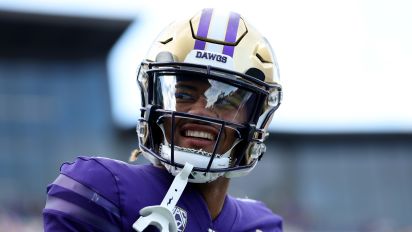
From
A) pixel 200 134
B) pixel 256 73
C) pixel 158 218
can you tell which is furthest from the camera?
pixel 256 73

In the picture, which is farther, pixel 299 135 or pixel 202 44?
pixel 299 135

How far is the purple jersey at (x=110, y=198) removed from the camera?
6.47ft

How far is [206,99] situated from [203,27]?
24 cm

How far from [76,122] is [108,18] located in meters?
3.66

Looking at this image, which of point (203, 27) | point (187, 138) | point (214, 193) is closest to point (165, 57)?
point (203, 27)

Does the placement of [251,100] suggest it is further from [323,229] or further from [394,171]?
[394,171]

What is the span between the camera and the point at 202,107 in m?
2.19

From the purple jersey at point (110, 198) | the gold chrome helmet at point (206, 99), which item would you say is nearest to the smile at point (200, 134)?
the gold chrome helmet at point (206, 99)

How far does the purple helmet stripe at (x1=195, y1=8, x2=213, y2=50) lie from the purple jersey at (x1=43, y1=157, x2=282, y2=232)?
372mm

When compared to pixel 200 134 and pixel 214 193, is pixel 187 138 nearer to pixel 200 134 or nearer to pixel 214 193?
pixel 200 134

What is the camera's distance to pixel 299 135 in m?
26.2

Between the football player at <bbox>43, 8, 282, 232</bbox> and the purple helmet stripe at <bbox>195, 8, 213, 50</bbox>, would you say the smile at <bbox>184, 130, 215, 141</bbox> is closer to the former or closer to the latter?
the football player at <bbox>43, 8, 282, 232</bbox>

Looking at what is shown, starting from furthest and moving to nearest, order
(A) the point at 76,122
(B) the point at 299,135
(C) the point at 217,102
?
(B) the point at 299,135 < (A) the point at 76,122 < (C) the point at 217,102

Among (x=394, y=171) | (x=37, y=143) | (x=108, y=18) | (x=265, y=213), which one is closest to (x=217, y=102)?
(x=265, y=213)
